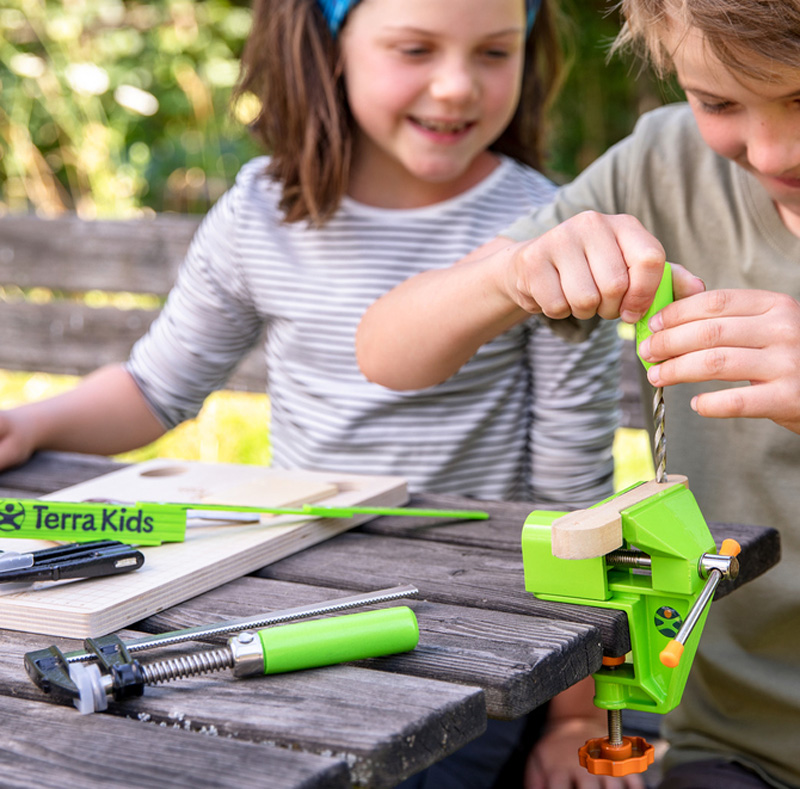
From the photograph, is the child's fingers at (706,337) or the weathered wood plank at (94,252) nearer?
the child's fingers at (706,337)

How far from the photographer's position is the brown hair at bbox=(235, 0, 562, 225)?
5.35 ft

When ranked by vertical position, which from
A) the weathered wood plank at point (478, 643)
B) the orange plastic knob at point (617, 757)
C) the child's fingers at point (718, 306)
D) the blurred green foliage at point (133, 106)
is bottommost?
the orange plastic knob at point (617, 757)

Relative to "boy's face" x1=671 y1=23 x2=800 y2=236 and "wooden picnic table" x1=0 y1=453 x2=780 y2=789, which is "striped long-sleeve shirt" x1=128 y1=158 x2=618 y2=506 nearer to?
"boy's face" x1=671 y1=23 x2=800 y2=236

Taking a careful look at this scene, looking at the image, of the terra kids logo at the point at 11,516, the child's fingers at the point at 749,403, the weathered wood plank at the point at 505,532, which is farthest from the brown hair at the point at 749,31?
the terra kids logo at the point at 11,516

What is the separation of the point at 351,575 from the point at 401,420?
2.34ft

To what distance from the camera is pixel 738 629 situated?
1310 millimetres

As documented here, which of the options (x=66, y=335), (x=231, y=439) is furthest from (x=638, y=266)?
(x=231, y=439)

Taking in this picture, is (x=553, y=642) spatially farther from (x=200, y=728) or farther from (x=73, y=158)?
(x=73, y=158)

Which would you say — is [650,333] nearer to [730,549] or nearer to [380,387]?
[730,549]

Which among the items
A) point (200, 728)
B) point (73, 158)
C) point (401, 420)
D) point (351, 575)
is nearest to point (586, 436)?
point (401, 420)

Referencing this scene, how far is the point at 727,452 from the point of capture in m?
1.35

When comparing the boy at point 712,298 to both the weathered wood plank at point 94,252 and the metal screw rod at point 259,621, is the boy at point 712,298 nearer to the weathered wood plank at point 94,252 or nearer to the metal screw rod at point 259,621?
the metal screw rod at point 259,621

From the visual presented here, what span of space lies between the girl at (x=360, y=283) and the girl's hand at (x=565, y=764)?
39 centimetres

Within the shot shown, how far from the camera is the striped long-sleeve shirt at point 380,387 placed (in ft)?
5.34
